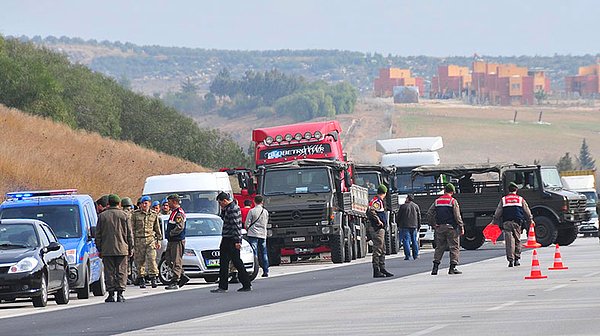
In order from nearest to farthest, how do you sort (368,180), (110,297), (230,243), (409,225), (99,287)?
(110,297)
(230,243)
(99,287)
(409,225)
(368,180)

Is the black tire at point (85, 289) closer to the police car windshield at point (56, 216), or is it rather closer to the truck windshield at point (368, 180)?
the police car windshield at point (56, 216)

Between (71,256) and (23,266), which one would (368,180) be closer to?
(71,256)

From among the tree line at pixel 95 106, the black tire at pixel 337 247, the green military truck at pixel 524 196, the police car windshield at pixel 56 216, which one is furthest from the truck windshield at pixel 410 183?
the tree line at pixel 95 106

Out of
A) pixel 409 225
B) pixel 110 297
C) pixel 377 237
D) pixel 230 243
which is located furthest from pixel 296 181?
pixel 110 297

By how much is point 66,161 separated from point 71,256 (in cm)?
4645

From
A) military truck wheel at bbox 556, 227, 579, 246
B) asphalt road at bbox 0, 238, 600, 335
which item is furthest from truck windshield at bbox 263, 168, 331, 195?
military truck wheel at bbox 556, 227, 579, 246

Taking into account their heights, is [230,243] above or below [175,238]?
above

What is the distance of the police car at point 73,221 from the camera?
2808cm

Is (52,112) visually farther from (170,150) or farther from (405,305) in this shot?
(405,305)

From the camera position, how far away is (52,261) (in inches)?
1020

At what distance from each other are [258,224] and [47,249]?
895 cm

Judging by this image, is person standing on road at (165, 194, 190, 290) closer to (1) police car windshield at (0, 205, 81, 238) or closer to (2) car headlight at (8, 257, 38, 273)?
(1) police car windshield at (0, 205, 81, 238)

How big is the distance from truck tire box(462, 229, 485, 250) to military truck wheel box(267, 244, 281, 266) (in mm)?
8242

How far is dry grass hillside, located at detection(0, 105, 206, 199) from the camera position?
6538 cm
